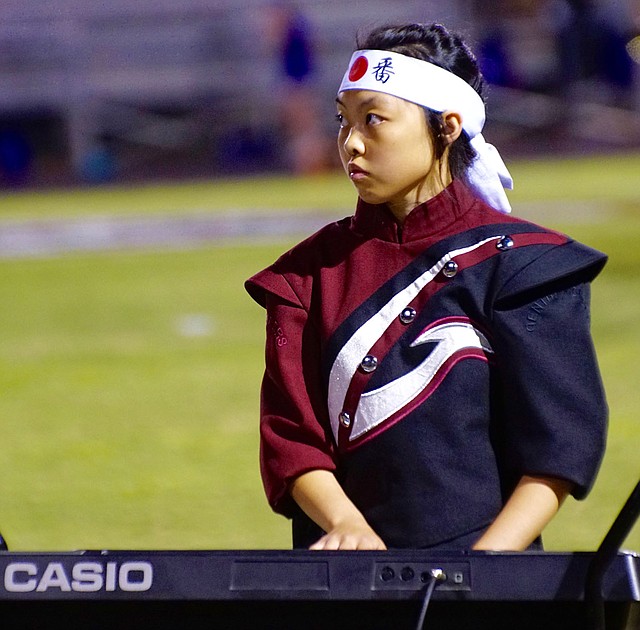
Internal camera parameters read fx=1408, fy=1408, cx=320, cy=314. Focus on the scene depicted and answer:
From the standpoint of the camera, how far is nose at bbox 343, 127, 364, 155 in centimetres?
213

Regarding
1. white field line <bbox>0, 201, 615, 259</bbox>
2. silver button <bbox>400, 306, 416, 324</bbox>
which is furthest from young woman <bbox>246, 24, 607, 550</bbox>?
white field line <bbox>0, 201, 615, 259</bbox>

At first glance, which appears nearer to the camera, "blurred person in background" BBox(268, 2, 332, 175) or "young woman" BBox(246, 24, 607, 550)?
"young woman" BBox(246, 24, 607, 550)

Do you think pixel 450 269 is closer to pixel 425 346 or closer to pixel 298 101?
pixel 425 346

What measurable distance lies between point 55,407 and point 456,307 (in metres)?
4.33

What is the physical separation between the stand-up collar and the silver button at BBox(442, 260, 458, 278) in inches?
3.2

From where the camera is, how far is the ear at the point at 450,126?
7.10 feet

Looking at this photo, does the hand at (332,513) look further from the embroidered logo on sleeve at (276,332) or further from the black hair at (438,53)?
the black hair at (438,53)

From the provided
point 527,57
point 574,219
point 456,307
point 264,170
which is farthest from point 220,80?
point 456,307

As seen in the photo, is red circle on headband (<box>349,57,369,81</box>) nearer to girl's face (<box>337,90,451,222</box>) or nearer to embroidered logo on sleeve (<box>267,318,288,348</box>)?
girl's face (<box>337,90,451,222</box>)

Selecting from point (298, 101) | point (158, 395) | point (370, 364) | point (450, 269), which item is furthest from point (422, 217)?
point (298, 101)

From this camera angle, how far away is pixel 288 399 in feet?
7.16

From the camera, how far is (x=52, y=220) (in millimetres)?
14961

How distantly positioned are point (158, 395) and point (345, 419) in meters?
4.25
